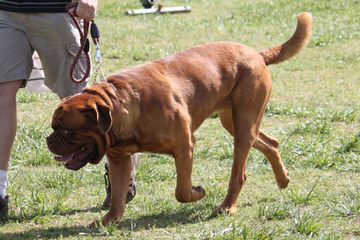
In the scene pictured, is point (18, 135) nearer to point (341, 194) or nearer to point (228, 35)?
point (341, 194)

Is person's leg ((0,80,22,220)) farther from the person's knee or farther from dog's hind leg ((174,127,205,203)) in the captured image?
dog's hind leg ((174,127,205,203))

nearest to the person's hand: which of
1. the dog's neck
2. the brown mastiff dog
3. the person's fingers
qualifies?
the person's fingers

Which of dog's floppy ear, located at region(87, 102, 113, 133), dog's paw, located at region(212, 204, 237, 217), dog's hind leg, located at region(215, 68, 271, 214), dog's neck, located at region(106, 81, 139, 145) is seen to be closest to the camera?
dog's floppy ear, located at region(87, 102, 113, 133)

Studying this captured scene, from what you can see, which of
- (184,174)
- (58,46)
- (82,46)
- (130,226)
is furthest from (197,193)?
(58,46)

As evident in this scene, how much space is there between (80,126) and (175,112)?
1.99 feet

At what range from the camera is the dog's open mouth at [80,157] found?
5.28 meters

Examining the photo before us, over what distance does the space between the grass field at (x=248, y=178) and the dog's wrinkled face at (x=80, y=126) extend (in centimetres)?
53

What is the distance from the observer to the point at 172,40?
1251 cm

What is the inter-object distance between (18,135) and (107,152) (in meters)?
2.43

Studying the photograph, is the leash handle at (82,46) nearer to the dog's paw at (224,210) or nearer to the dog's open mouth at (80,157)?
the dog's open mouth at (80,157)

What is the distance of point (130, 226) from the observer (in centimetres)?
556

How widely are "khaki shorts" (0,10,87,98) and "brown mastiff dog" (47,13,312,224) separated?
507 mm

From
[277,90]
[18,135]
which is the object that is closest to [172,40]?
[277,90]

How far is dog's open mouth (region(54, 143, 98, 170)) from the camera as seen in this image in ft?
17.3
